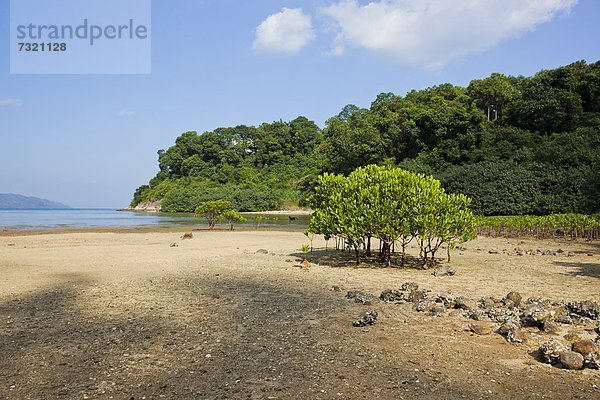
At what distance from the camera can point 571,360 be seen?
5.83 m

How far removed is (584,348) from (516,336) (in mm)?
1102

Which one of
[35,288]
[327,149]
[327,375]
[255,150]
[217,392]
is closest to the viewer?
[217,392]

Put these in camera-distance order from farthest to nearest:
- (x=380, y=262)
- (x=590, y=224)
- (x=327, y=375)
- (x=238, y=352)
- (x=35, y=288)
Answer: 1. (x=590, y=224)
2. (x=380, y=262)
3. (x=35, y=288)
4. (x=238, y=352)
5. (x=327, y=375)

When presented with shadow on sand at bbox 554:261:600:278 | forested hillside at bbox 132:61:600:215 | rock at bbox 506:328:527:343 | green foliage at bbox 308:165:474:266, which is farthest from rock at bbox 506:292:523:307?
forested hillside at bbox 132:61:600:215

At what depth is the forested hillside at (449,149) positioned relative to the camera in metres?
47.7

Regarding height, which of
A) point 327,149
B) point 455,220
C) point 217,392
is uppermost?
point 327,149

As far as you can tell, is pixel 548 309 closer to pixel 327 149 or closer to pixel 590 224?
pixel 590 224

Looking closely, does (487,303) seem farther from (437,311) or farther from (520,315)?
(437,311)

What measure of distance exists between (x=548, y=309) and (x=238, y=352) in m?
6.00

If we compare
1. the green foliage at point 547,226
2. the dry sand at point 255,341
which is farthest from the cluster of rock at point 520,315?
the green foliage at point 547,226

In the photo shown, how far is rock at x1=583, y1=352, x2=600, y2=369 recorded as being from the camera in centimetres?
579

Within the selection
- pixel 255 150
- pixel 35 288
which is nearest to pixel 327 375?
pixel 35 288

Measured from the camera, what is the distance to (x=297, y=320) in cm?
845

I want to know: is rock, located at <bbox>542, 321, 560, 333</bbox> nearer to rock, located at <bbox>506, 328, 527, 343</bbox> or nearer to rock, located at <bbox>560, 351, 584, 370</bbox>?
rock, located at <bbox>506, 328, 527, 343</bbox>
